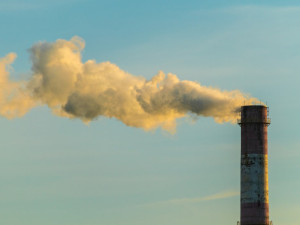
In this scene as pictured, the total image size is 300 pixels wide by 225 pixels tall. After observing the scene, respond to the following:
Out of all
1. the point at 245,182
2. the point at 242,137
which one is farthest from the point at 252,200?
the point at 242,137

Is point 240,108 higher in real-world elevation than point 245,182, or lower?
higher

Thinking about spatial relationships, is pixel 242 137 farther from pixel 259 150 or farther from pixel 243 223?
pixel 243 223

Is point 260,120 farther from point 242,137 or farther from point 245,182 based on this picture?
point 245,182

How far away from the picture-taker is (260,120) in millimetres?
71750

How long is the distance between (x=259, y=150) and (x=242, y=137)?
8.70ft

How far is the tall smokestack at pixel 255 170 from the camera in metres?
70.2

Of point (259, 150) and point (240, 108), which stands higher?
point (240, 108)

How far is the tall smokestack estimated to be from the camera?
7025 cm

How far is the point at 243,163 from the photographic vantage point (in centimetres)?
7119

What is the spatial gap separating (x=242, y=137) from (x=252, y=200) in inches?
297

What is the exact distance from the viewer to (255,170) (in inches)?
2771

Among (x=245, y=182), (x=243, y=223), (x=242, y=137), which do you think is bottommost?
(x=243, y=223)

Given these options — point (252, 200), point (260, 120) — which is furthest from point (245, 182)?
point (260, 120)

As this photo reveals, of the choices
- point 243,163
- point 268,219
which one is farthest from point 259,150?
point 268,219
